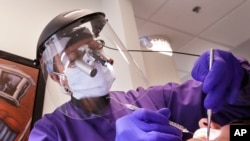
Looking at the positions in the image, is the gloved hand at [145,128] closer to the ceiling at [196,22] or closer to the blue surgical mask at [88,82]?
the blue surgical mask at [88,82]

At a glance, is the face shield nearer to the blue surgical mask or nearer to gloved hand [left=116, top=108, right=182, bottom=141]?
the blue surgical mask

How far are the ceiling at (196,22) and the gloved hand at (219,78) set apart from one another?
109 centimetres

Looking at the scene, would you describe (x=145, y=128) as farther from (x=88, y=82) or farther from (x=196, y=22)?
(x=196, y=22)

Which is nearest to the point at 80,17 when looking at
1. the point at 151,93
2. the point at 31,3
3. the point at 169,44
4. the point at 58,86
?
the point at 58,86

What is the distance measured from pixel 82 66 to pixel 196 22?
161cm

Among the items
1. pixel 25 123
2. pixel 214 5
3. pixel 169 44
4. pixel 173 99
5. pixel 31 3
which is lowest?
pixel 25 123

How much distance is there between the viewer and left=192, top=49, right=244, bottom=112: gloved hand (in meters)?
0.69

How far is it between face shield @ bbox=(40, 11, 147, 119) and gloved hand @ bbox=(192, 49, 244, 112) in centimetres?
24

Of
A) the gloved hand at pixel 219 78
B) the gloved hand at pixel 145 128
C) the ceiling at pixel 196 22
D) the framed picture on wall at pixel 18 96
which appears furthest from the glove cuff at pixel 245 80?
the ceiling at pixel 196 22

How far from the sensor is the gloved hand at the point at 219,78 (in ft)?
2.27

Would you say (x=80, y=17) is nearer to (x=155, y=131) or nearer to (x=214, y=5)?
(x=155, y=131)

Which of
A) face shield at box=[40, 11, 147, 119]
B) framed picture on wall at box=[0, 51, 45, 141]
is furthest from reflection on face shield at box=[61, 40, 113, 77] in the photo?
framed picture on wall at box=[0, 51, 45, 141]

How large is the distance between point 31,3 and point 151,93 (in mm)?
807

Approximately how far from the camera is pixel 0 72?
3.32ft
